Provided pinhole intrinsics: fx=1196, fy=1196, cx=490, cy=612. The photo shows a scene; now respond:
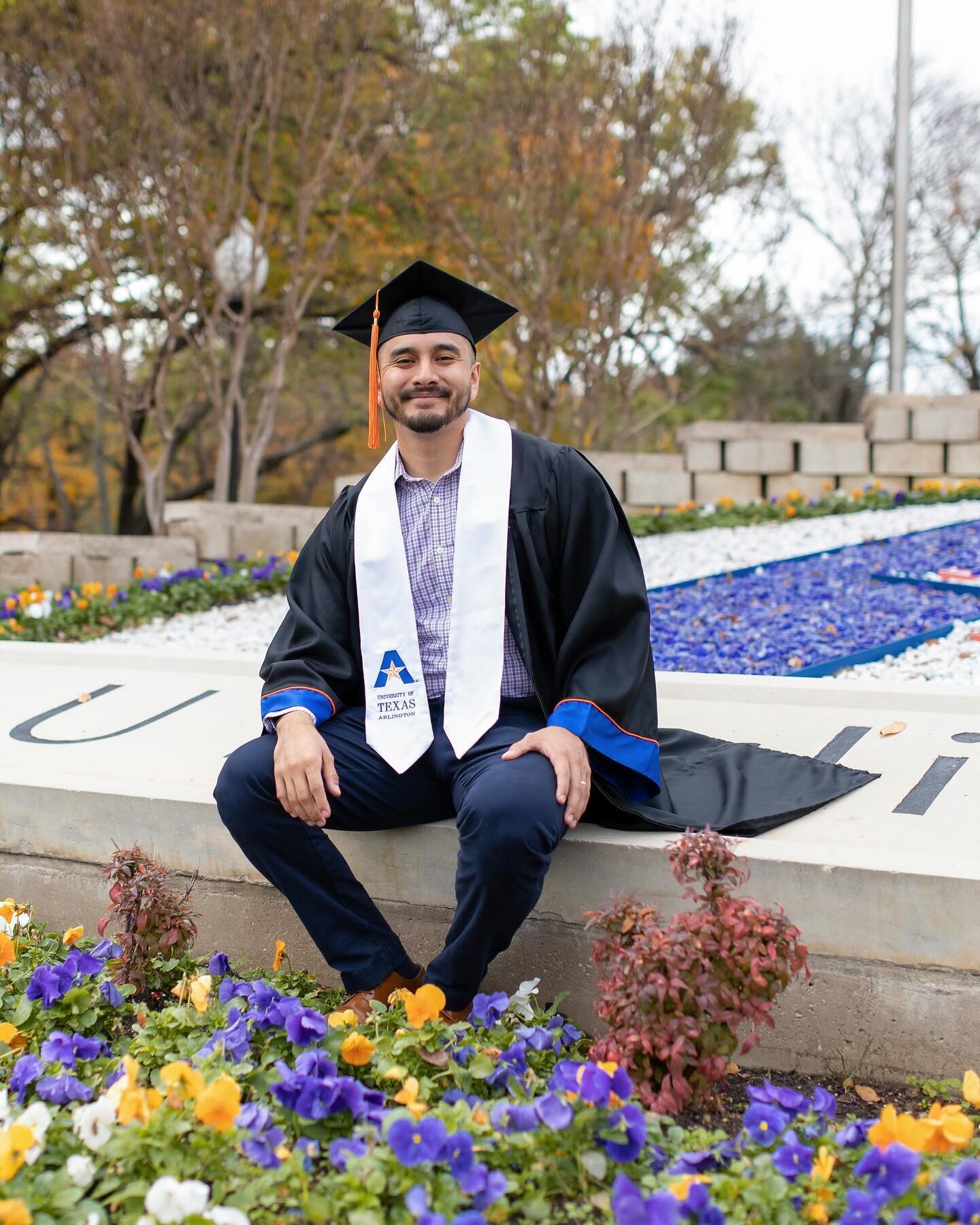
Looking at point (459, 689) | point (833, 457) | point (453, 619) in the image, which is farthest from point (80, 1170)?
point (833, 457)

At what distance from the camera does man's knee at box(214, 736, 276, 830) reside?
2.65 meters

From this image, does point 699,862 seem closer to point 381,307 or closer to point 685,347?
point 381,307

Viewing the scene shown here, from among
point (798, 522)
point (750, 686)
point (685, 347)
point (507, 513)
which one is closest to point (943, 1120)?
point (507, 513)

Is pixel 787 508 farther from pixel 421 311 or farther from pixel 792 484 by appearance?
pixel 421 311

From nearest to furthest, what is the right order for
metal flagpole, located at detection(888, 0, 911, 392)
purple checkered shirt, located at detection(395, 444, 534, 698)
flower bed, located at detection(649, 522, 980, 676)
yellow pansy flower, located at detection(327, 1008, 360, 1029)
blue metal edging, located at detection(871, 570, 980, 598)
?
1. yellow pansy flower, located at detection(327, 1008, 360, 1029)
2. purple checkered shirt, located at detection(395, 444, 534, 698)
3. flower bed, located at detection(649, 522, 980, 676)
4. blue metal edging, located at detection(871, 570, 980, 598)
5. metal flagpole, located at detection(888, 0, 911, 392)

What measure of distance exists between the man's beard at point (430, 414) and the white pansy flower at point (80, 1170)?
1.80m

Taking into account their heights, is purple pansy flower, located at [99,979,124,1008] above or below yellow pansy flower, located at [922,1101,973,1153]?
below

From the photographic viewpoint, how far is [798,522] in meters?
9.30

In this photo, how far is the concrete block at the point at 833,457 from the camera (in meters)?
11.2

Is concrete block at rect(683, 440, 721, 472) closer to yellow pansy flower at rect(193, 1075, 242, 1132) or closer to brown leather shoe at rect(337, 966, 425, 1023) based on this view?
brown leather shoe at rect(337, 966, 425, 1023)

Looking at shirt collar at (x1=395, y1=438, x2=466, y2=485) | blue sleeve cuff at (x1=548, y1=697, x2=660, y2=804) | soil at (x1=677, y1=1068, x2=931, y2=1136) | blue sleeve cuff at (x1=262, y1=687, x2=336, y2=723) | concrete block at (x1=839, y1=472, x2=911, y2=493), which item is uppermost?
concrete block at (x1=839, y1=472, x2=911, y2=493)

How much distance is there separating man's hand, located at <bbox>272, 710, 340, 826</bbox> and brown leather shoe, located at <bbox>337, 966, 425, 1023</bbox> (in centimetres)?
38

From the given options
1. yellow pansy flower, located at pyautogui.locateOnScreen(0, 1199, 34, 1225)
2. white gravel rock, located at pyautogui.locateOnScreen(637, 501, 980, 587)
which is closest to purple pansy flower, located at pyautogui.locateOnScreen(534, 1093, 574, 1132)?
yellow pansy flower, located at pyautogui.locateOnScreen(0, 1199, 34, 1225)

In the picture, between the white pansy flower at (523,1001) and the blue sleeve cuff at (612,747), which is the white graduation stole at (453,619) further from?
the white pansy flower at (523,1001)
